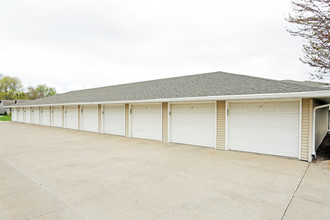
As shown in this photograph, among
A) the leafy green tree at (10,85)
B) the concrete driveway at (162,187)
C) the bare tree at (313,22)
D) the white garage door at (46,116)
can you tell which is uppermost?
the leafy green tree at (10,85)

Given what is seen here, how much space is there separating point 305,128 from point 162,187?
17.0ft

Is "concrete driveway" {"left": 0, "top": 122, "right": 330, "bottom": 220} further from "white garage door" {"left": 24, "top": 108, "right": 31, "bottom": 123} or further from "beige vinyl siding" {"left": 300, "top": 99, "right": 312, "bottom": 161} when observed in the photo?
"white garage door" {"left": 24, "top": 108, "right": 31, "bottom": 123}

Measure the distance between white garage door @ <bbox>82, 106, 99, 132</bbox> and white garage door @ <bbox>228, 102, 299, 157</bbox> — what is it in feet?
32.8

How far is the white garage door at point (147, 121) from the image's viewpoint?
34.2ft

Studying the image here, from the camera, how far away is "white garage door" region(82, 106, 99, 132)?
14386 mm

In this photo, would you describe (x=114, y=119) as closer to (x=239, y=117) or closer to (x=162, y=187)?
(x=239, y=117)

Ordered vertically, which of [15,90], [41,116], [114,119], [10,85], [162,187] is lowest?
[162,187]

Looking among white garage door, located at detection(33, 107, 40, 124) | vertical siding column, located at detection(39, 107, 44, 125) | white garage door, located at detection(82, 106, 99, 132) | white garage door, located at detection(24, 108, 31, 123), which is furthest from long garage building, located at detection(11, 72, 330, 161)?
white garage door, located at detection(24, 108, 31, 123)

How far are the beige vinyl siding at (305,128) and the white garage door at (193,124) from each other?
3114mm

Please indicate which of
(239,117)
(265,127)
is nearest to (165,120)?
(239,117)

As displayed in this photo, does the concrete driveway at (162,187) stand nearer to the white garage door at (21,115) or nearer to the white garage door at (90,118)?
the white garage door at (90,118)

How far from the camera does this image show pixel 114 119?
1289 centimetres

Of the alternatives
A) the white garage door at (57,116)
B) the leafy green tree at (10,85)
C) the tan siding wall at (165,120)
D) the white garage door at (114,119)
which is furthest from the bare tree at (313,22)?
the leafy green tree at (10,85)

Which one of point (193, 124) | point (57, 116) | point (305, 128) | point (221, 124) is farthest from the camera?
point (57, 116)
